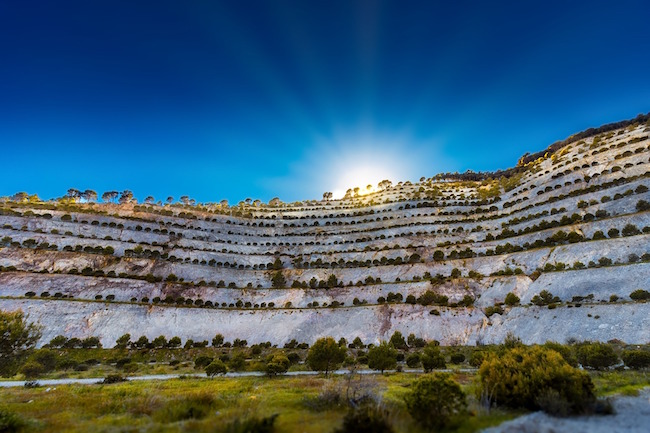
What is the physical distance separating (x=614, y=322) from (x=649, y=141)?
7343 cm

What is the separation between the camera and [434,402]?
1617 centimetres

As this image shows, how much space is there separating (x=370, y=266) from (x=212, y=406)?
209 ft

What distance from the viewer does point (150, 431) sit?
14.7 metres

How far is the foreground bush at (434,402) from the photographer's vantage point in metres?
15.9

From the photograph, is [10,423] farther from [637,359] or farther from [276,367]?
[637,359]

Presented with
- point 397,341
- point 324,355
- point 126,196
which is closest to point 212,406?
point 324,355

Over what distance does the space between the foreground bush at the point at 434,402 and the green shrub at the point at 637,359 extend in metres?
23.5

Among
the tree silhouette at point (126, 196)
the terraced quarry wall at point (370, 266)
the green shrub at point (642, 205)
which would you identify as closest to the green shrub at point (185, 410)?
the terraced quarry wall at point (370, 266)

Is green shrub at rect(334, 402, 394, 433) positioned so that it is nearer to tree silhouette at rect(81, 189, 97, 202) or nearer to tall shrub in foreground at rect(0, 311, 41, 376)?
tall shrub in foreground at rect(0, 311, 41, 376)

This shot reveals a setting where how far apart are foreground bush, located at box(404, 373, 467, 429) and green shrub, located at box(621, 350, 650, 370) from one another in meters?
23.5

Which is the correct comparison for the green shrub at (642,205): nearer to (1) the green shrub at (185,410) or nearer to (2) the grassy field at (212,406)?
(2) the grassy field at (212,406)

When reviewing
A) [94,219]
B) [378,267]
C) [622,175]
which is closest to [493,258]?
[378,267]

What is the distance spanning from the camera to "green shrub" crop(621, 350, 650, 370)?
1116 inches

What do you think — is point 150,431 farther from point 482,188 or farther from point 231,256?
point 482,188
